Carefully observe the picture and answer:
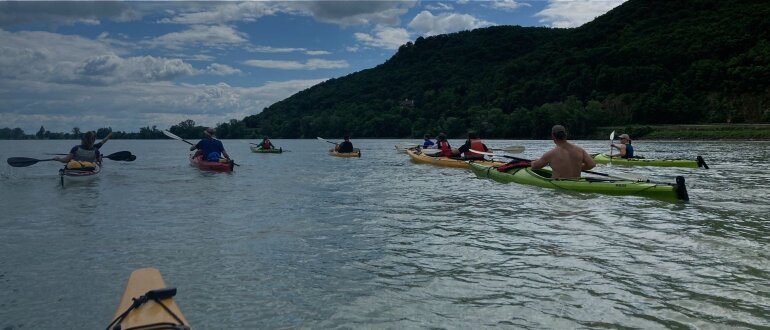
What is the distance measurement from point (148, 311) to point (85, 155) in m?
19.1

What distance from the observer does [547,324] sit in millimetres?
4906

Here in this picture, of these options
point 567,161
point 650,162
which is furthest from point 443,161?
point 567,161

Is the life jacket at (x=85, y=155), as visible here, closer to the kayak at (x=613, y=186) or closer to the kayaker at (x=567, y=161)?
the kayak at (x=613, y=186)

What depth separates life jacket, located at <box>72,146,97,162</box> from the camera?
20.3 meters

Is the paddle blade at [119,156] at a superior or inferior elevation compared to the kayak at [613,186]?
superior

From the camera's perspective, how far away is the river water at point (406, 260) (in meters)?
5.29

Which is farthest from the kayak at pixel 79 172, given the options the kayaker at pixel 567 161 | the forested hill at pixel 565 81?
the forested hill at pixel 565 81

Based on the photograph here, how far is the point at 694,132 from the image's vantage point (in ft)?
237

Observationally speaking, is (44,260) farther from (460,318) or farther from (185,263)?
(460,318)

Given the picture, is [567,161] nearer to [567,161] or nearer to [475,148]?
[567,161]

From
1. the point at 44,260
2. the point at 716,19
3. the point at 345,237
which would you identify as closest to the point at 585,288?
the point at 345,237

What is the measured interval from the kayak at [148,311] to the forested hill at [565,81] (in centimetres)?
8760

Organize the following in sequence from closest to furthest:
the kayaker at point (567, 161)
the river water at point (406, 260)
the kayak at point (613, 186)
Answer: the river water at point (406, 260)
the kayak at point (613, 186)
the kayaker at point (567, 161)

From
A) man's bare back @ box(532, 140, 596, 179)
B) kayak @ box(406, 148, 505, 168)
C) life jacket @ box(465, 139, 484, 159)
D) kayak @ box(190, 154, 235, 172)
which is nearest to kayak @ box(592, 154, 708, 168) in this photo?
life jacket @ box(465, 139, 484, 159)
